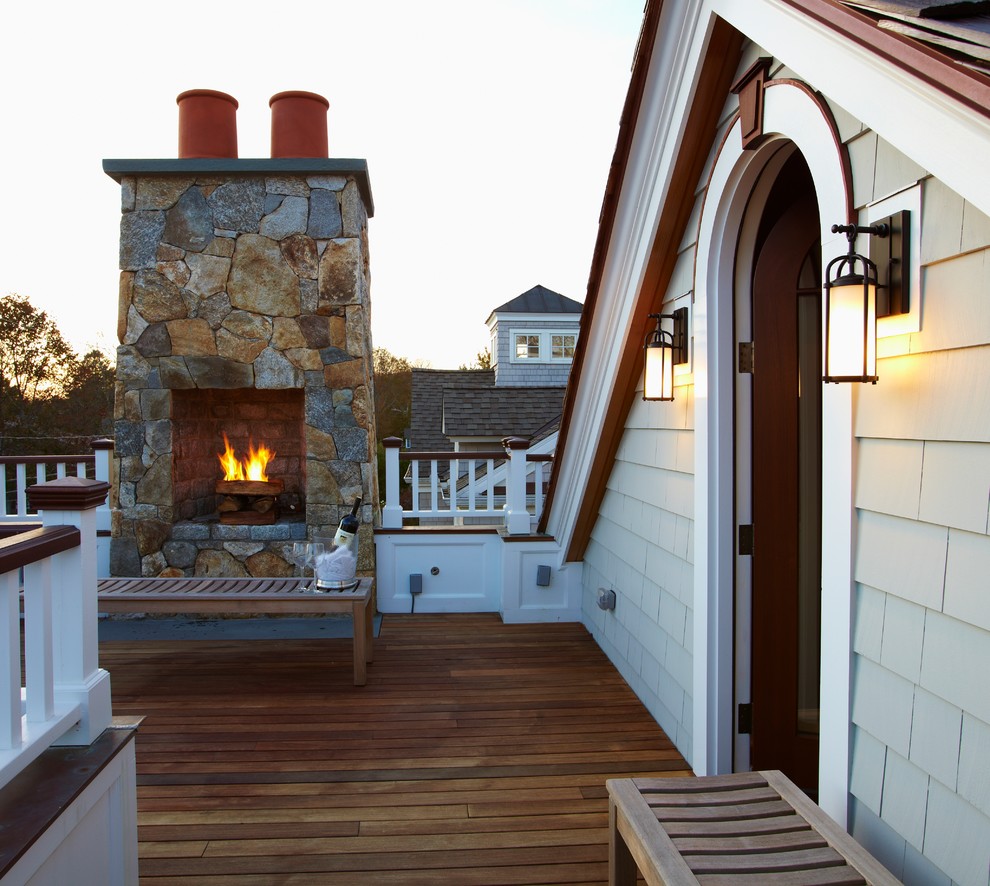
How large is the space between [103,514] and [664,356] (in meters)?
4.41

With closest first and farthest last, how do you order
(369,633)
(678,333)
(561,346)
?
1. (678,333)
2. (369,633)
3. (561,346)

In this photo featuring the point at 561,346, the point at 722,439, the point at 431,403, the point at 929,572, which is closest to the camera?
the point at 929,572

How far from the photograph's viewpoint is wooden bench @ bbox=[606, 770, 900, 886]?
147 cm

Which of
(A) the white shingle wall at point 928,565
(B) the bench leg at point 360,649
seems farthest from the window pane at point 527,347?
(A) the white shingle wall at point 928,565

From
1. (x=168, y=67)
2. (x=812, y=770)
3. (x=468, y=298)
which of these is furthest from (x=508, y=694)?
(x=468, y=298)

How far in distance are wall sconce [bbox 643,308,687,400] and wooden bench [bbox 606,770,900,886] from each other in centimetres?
154

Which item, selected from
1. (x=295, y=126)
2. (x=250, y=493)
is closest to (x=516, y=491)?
(x=250, y=493)

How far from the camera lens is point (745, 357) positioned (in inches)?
107

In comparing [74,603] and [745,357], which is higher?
[745,357]

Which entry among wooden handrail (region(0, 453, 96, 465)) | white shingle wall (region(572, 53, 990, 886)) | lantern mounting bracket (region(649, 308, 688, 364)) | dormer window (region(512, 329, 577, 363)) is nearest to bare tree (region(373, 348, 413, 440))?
dormer window (region(512, 329, 577, 363))

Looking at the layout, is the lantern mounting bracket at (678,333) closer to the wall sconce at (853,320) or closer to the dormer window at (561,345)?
the wall sconce at (853,320)

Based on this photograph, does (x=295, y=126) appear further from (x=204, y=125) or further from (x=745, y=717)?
(x=745, y=717)

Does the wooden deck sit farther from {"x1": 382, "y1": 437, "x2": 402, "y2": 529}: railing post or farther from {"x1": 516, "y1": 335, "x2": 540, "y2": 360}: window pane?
{"x1": 516, "y1": 335, "x2": 540, "y2": 360}: window pane

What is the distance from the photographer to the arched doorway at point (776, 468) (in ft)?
8.91
